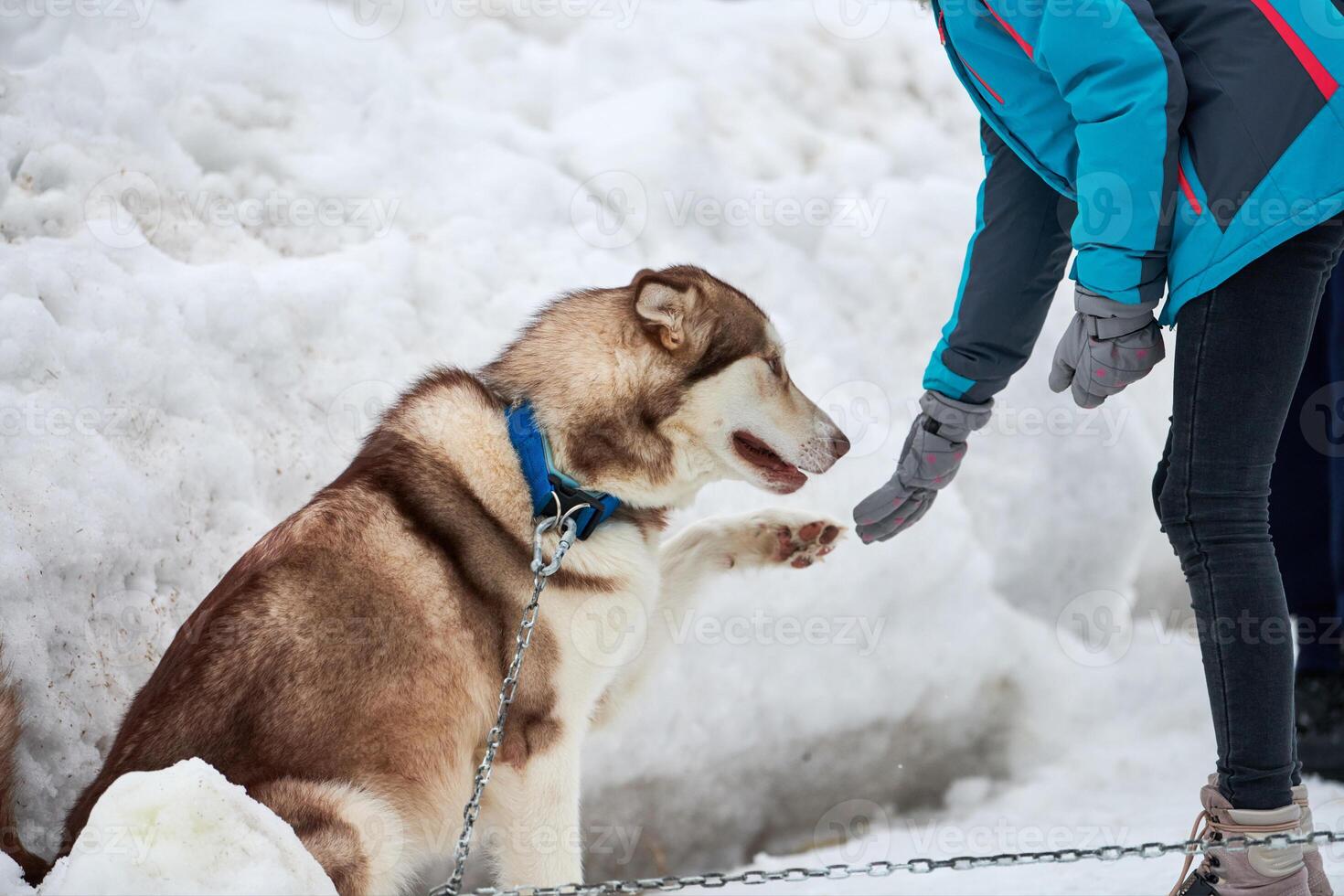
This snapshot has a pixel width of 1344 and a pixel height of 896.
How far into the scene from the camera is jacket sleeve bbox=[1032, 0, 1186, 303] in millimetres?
1864

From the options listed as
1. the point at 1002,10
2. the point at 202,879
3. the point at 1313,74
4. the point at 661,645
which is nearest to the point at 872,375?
the point at 661,645

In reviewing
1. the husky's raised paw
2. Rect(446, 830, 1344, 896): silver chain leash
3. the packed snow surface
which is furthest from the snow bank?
Rect(446, 830, 1344, 896): silver chain leash

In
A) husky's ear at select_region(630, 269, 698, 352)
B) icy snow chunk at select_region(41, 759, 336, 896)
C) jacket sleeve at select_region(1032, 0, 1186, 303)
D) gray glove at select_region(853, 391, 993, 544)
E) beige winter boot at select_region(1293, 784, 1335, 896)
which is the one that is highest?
jacket sleeve at select_region(1032, 0, 1186, 303)

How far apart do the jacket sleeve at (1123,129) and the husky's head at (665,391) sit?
90cm

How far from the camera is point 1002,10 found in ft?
6.94

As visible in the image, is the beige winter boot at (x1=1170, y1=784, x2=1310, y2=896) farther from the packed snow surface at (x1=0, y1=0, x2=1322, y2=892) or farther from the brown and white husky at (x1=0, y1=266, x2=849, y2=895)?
the brown and white husky at (x1=0, y1=266, x2=849, y2=895)

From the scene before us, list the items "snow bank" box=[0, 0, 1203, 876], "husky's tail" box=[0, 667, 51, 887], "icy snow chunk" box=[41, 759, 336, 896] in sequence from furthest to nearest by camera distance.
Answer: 1. "snow bank" box=[0, 0, 1203, 876]
2. "husky's tail" box=[0, 667, 51, 887]
3. "icy snow chunk" box=[41, 759, 336, 896]

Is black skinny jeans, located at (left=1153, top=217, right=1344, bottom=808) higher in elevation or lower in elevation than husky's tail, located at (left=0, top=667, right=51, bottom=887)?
higher

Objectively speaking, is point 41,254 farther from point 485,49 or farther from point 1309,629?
point 1309,629

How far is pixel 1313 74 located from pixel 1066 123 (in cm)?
48

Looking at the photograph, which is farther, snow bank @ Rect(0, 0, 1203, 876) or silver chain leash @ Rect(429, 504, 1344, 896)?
snow bank @ Rect(0, 0, 1203, 876)

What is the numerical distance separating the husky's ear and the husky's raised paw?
0.67 m

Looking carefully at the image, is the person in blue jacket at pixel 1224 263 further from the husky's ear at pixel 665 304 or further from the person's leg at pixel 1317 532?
the person's leg at pixel 1317 532

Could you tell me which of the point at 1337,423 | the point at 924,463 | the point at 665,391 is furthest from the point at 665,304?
the point at 1337,423
